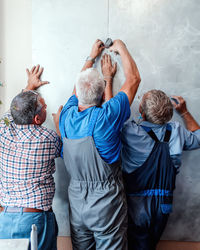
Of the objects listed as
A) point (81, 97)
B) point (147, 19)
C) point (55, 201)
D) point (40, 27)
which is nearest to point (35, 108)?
point (81, 97)

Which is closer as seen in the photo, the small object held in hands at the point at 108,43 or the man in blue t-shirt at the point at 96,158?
the man in blue t-shirt at the point at 96,158

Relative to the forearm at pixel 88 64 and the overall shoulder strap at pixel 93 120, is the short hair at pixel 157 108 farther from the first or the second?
the forearm at pixel 88 64

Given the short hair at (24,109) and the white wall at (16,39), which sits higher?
the white wall at (16,39)

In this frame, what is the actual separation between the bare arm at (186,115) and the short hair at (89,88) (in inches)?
29.4

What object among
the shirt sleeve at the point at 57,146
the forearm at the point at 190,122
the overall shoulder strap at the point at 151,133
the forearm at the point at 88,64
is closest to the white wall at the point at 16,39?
the forearm at the point at 88,64

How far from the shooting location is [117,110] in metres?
1.34

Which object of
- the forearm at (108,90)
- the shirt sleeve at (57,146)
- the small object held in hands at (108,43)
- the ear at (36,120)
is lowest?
the shirt sleeve at (57,146)

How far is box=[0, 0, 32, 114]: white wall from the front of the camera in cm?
188

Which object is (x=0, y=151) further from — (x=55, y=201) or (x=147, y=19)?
(x=147, y=19)

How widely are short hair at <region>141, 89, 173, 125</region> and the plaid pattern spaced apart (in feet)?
2.06

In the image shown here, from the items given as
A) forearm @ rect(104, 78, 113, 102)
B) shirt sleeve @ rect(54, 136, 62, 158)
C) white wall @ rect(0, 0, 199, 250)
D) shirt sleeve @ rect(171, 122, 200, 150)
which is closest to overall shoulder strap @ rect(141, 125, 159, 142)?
shirt sleeve @ rect(171, 122, 200, 150)

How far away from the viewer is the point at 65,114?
147 cm

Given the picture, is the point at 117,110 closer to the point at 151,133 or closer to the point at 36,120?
the point at 151,133

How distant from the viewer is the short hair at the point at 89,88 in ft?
4.40
